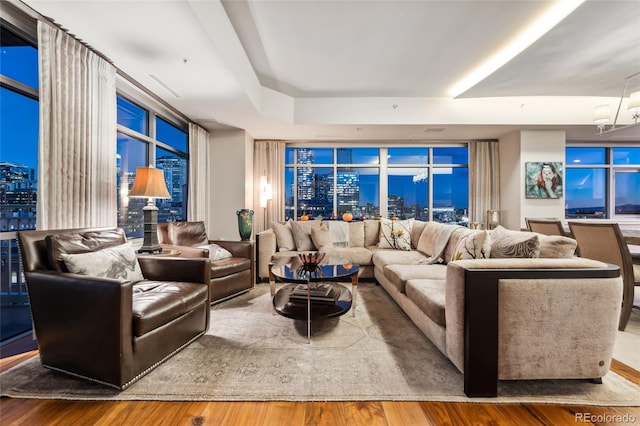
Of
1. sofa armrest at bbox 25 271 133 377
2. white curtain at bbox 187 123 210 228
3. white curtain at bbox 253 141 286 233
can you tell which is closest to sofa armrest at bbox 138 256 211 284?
sofa armrest at bbox 25 271 133 377

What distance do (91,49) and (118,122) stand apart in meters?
0.86

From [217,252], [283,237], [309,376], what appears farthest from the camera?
[283,237]

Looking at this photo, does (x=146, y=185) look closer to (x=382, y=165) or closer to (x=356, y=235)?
(x=356, y=235)

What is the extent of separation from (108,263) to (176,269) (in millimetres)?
455

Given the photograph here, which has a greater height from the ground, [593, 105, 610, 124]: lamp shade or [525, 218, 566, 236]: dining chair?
[593, 105, 610, 124]: lamp shade

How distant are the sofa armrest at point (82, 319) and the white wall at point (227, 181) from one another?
10.6ft

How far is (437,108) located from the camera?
14.5ft

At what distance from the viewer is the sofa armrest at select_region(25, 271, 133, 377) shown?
4.74 feet

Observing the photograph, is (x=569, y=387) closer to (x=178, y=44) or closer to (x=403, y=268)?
(x=403, y=268)

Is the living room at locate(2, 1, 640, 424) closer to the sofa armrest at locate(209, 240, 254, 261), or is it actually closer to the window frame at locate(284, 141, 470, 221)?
the window frame at locate(284, 141, 470, 221)

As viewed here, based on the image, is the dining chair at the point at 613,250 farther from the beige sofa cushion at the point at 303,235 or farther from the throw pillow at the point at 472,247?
the beige sofa cushion at the point at 303,235

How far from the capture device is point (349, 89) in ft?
13.7

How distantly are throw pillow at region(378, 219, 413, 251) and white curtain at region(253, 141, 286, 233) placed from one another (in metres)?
2.28

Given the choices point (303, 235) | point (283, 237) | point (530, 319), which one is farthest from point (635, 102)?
point (283, 237)
